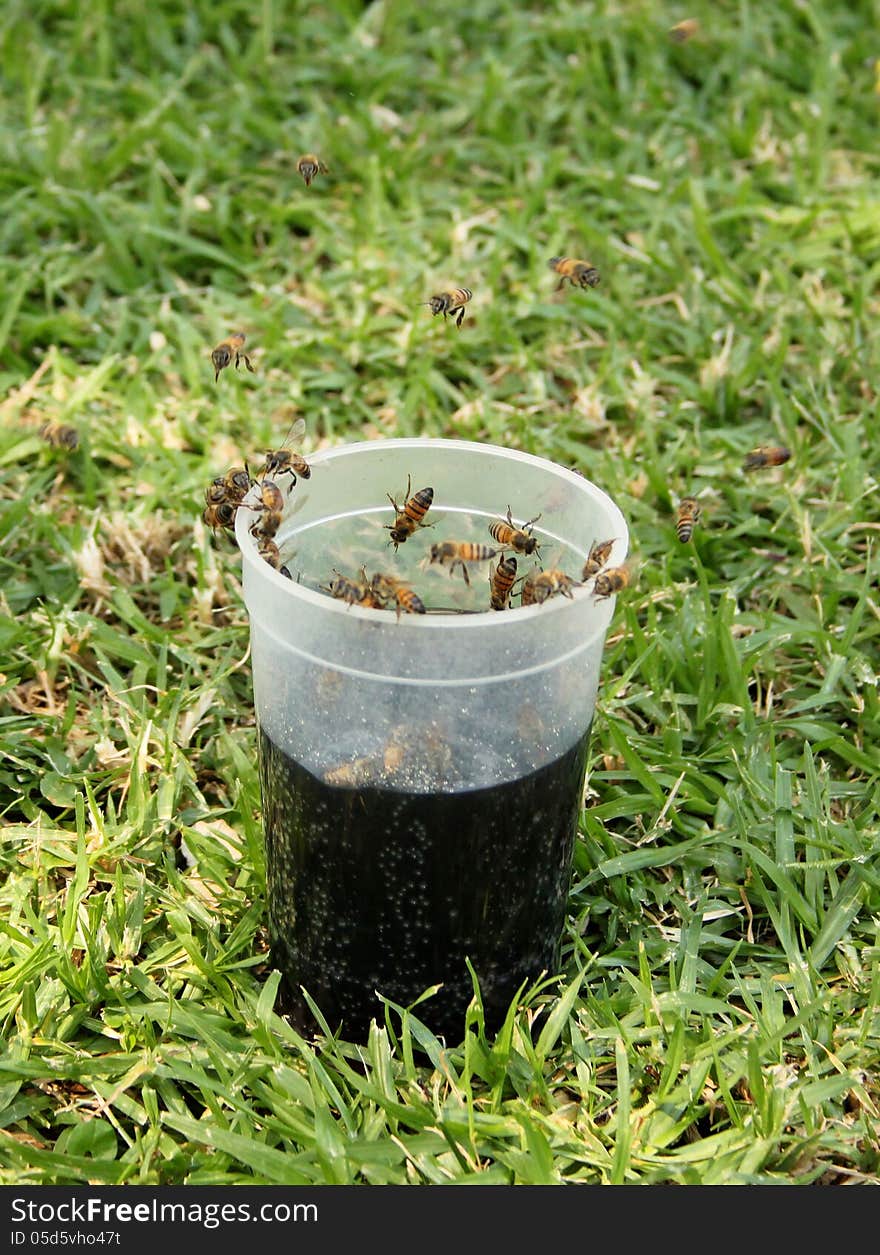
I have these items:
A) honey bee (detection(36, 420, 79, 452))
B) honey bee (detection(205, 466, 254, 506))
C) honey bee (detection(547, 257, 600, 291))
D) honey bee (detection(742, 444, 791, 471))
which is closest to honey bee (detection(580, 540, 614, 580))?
honey bee (detection(205, 466, 254, 506))

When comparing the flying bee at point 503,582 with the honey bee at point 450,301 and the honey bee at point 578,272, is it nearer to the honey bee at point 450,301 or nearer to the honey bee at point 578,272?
the honey bee at point 450,301

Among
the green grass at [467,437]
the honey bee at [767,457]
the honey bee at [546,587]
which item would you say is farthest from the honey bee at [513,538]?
the honey bee at [767,457]

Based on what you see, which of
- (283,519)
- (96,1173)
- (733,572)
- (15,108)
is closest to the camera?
(96,1173)

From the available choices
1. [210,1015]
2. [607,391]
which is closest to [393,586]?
[210,1015]

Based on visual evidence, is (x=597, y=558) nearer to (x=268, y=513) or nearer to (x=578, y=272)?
(x=268, y=513)

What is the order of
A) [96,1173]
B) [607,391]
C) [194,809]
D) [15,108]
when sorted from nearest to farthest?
[96,1173] < [194,809] < [607,391] < [15,108]

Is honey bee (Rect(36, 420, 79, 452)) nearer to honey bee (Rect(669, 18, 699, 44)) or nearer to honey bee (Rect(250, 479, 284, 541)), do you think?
honey bee (Rect(250, 479, 284, 541))

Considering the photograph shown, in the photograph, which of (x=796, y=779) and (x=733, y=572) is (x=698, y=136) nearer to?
(x=733, y=572)
